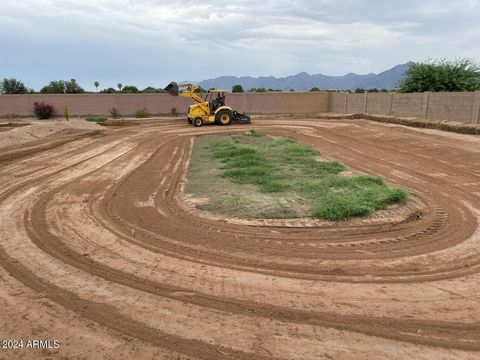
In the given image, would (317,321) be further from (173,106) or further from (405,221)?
(173,106)

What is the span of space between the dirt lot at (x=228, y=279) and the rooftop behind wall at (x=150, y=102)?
30.6 m

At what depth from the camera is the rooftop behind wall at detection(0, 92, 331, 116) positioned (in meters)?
38.6

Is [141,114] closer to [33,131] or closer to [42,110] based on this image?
[42,110]

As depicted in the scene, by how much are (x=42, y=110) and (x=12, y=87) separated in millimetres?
24046

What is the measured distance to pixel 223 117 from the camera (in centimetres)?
2994

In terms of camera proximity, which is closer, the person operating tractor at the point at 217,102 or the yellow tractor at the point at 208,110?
the yellow tractor at the point at 208,110

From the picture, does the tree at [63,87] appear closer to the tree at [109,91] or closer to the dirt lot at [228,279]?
the tree at [109,91]

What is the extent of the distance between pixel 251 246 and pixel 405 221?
334 centimetres

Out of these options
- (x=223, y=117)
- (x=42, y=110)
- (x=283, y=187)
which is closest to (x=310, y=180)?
(x=283, y=187)

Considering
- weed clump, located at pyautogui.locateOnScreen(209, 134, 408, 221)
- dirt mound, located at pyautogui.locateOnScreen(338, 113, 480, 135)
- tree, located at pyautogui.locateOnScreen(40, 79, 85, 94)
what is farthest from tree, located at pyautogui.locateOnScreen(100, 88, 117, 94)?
weed clump, located at pyautogui.locateOnScreen(209, 134, 408, 221)

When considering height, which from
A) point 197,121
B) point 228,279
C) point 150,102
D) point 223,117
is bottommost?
point 228,279

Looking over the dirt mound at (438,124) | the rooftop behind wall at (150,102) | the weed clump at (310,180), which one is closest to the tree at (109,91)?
the rooftop behind wall at (150,102)

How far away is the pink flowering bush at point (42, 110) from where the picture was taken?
36594mm

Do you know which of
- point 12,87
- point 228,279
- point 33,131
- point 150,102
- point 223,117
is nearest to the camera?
point 228,279
